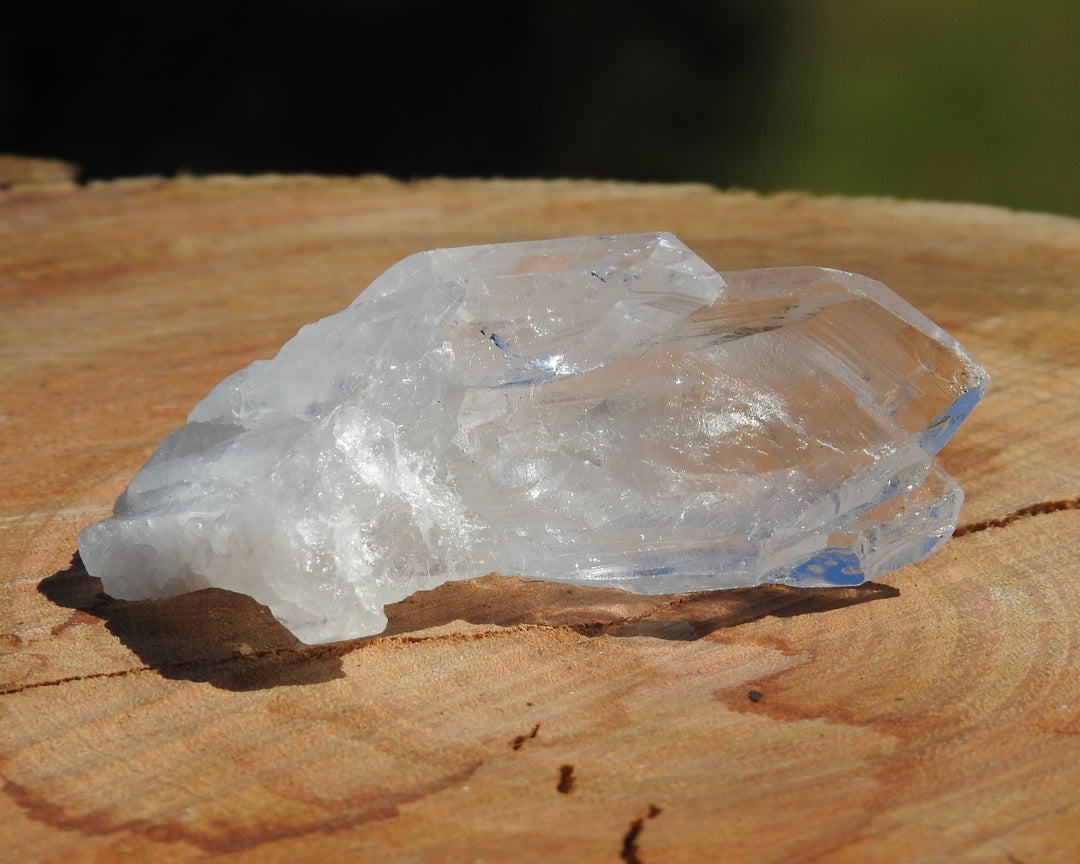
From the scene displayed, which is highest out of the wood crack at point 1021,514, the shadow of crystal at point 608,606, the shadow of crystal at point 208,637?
the wood crack at point 1021,514

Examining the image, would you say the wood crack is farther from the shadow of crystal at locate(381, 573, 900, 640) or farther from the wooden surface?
the shadow of crystal at locate(381, 573, 900, 640)

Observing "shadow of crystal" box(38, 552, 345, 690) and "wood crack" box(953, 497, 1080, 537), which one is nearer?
"shadow of crystal" box(38, 552, 345, 690)

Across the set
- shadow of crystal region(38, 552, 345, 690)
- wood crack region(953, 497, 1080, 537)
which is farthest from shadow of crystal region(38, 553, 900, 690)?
wood crack region(953, 497, 1080, 537)

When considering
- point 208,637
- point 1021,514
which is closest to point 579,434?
point 208,637

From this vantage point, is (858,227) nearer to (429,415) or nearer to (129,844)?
(429,415)

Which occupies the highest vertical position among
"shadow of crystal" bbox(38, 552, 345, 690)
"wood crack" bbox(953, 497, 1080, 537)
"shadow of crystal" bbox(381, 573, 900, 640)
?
"wood crack" bbox(953, 497, 1080, 537)

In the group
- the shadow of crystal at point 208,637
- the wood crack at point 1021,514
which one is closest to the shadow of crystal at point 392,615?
the shadow of crystal at point 208,637

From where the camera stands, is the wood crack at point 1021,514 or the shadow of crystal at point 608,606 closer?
the shadow of crystal at point 608,606

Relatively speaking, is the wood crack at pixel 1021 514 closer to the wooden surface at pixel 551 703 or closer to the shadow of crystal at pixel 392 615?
the wooden surface at pixel 551 703
